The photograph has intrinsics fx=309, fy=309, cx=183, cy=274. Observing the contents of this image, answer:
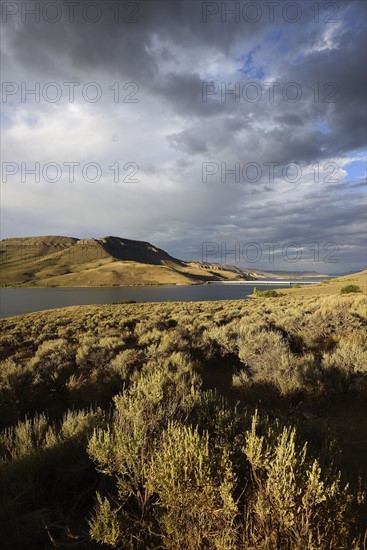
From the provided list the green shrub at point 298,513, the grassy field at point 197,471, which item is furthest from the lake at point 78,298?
the green shrub at point 298,513

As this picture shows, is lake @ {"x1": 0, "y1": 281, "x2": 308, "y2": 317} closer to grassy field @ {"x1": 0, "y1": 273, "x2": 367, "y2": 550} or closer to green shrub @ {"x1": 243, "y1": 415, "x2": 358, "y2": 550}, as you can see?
grassy field @ {"x1": 0, "y1": 273, "x2": 367, "y2": 550}

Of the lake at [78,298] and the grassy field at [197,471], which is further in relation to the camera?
the lake at [78,298]

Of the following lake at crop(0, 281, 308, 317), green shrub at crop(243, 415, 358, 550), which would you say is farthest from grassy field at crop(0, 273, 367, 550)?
lake at crop(0, 281, 308, 317)

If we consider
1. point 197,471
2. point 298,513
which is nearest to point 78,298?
point 197,471

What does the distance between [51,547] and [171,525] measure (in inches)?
44.0

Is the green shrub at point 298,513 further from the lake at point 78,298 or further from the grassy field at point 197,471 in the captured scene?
the lake at point 78,298

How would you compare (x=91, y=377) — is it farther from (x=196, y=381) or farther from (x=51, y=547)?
(x=51, y=547)

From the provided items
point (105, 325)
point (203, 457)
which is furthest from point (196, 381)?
point (105, 325)

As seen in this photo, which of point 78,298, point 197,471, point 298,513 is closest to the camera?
point 298,513

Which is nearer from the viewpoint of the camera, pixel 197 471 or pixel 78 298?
pixel 197 471

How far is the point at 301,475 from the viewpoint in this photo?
2498 millimetres

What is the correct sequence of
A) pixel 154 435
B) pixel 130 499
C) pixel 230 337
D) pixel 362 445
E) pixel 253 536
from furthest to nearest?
1. pixel 230 337
2. pixel 362 445
3. pixel 154 435
4. pixel 130 499
5. pixel 253 536

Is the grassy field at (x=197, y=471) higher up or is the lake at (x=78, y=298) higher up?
the grassy field at (x=197, y=471)

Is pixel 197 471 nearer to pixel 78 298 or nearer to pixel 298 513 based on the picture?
pixel 298 513
